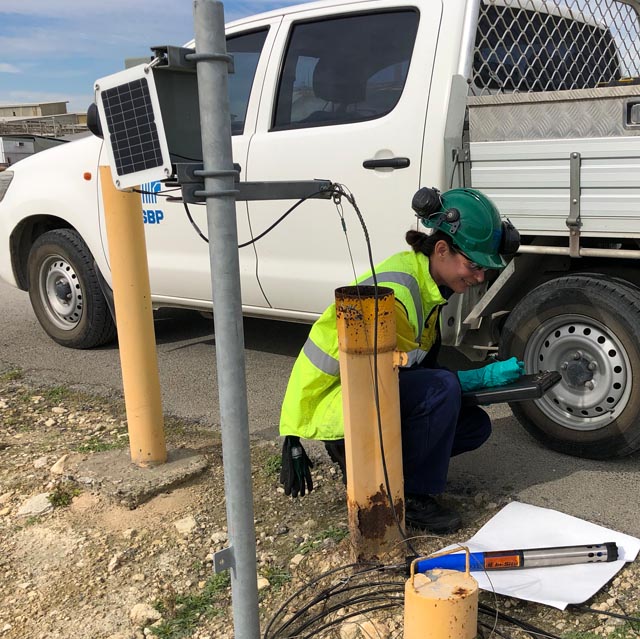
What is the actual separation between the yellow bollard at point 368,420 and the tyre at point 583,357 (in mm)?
1155

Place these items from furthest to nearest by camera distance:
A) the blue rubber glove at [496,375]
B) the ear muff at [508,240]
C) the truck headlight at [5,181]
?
the truck headlight at [5,181] < the blue rubber glove at [496,375] < the ear muff at [508,240]

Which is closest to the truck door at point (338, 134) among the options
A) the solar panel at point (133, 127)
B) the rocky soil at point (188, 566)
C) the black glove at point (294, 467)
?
the rocky soil at point (188, 566)

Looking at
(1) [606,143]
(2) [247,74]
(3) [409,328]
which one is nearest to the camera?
(3) [409,328]

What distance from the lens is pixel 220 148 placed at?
1.74 m

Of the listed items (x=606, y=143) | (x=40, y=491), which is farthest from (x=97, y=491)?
(x=606, y=143)

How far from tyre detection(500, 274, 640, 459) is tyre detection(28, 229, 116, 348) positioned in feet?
10.2

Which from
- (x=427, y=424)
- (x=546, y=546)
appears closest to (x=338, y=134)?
(x=427, y=424)

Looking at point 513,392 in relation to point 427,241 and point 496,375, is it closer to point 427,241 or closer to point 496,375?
point 496,375

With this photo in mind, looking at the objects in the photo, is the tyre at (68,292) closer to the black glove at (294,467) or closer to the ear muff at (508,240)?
the black glove at (294,467)

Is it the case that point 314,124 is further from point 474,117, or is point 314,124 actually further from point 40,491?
point 40,491

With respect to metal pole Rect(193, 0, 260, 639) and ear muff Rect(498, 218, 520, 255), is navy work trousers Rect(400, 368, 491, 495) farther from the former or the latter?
metal pole Rect(193, 0, 260, 639)

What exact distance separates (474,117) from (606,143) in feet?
2.03

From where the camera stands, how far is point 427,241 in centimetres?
275

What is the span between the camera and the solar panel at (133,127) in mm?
1835
